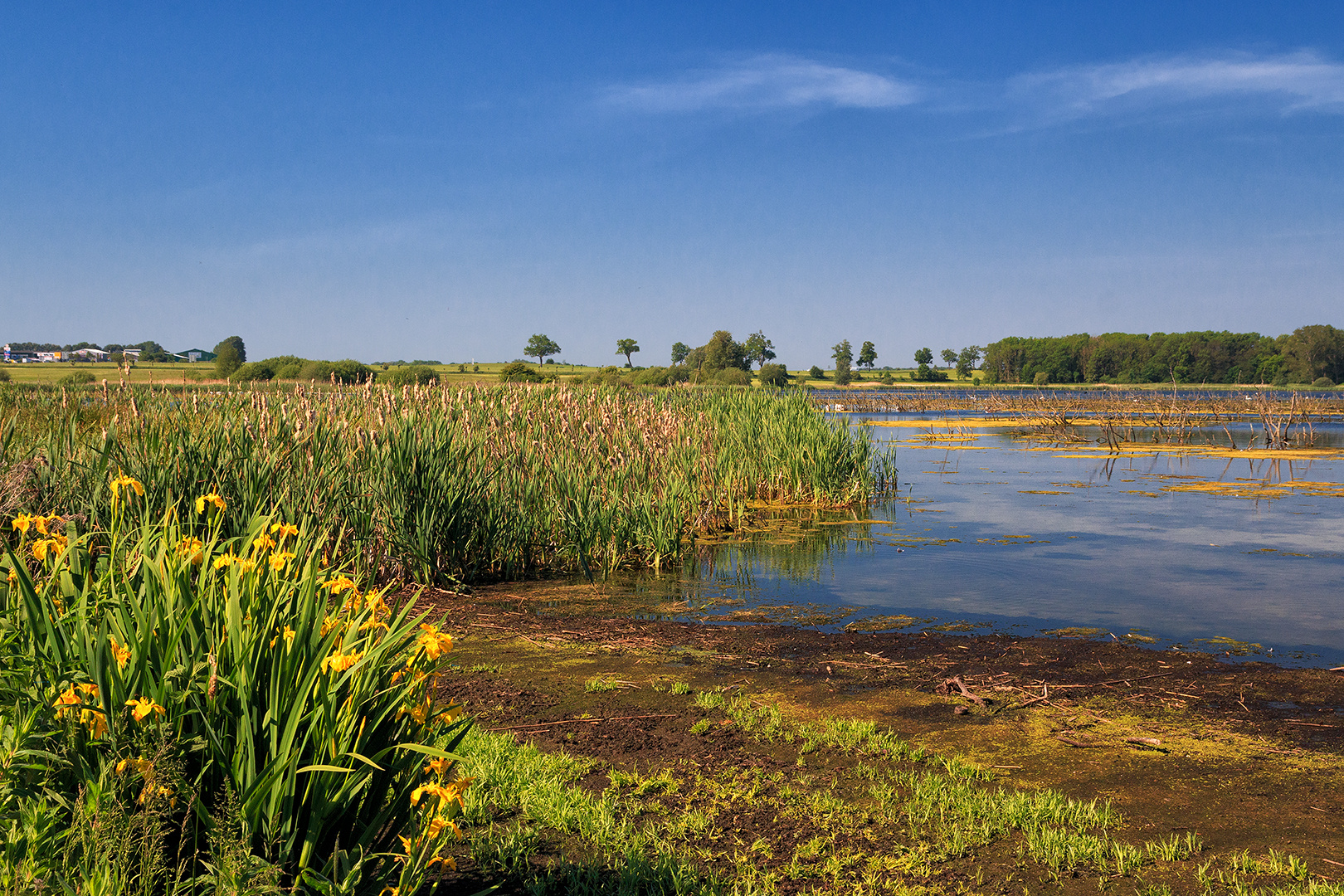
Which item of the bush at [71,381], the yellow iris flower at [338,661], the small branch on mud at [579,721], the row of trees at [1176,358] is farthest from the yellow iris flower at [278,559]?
the row of trees at [1176,358]

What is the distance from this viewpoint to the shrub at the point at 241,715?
2373 mm

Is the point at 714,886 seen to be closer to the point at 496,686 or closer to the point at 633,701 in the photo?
the point at 633,701

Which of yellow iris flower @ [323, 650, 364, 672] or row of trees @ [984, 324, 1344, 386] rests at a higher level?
row of trees @ [984, 324, 1344, 386]

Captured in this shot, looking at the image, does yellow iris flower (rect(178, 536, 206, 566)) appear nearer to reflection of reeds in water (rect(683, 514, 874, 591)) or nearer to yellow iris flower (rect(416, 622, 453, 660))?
yellow iris flower (rect(416, 622, 453, 660))

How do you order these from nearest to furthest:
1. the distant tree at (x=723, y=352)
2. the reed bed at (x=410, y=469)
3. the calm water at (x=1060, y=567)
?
the reed bed at (x=410, y=469) → the calm water at (x=1060, y=567) → the distant tree at (x=723, y=352)

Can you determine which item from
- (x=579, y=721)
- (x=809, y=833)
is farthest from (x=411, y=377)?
(x=809, y=833)

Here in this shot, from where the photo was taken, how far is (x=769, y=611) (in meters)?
8.57

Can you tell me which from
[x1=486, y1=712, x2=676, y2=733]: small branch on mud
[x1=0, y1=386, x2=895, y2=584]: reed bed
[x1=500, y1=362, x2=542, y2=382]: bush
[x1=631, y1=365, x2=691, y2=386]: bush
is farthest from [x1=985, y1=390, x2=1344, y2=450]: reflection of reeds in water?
[x1=486, y1=712, x2=676, y2=733]: small branch on mud

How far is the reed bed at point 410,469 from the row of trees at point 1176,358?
108 m

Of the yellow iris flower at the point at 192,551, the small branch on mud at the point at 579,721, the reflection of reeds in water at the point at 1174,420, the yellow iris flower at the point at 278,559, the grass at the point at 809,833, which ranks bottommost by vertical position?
the small branch on mud at the point at 579,721

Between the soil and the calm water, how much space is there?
0.94m

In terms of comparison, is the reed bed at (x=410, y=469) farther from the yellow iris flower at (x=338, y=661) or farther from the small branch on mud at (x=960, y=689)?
the small branch on mud at (x=960, y=689)

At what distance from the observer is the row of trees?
100812 millimetres

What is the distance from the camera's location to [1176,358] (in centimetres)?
12300
